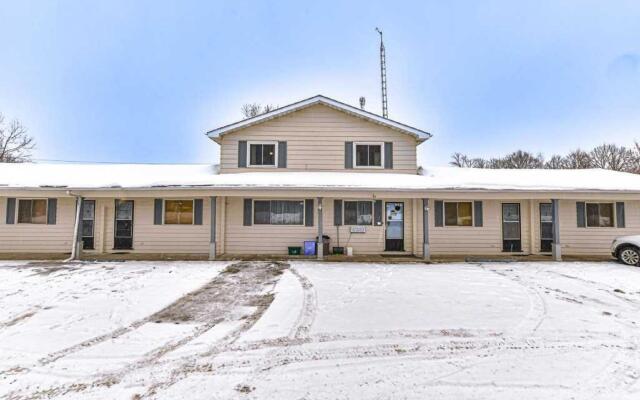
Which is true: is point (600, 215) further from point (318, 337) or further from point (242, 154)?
point (242, 154)

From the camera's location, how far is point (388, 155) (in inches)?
477

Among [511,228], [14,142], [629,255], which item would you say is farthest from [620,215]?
[14,142]

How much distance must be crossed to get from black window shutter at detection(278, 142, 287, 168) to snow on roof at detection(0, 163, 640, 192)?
1.50 feet

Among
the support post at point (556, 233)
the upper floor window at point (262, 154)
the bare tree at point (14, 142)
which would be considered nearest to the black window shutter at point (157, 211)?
the upper floor window at point (262, 154)

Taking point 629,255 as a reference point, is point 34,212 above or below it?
above

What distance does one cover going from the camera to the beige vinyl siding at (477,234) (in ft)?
37.7

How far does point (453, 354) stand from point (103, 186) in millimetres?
10911

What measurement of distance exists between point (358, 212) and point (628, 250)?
8.27m

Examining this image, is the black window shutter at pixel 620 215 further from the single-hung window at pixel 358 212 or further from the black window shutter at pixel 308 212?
the black window shutter at pixel 308 212

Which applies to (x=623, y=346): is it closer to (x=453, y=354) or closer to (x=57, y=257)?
(x=453, y=354)

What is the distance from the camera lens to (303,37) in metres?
26.4

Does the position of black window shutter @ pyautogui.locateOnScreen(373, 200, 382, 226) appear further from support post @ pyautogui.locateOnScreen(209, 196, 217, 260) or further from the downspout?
the downspout

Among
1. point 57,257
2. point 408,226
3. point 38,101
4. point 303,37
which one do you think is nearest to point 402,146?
point 408,226

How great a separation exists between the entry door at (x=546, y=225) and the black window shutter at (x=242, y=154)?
10994 millimetres
